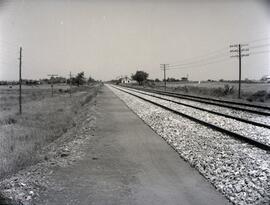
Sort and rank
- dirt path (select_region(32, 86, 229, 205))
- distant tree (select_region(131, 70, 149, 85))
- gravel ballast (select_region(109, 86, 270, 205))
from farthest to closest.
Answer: distant tree (select_region(131, 70, 149, 85)) < gravel ballast (select_region(109, 86, 270, 205)) < dirt path (select_region(32, 86, 229, 205))

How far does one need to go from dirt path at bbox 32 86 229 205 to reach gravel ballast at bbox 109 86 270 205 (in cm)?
31

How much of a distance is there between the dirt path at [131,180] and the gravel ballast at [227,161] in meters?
0.31

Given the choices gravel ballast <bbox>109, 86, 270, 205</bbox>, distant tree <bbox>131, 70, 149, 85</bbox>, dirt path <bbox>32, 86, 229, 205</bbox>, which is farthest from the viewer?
distant tree <bbox>131, 70, 149, 85</bbox>

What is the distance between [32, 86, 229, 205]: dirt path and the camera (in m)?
5.92

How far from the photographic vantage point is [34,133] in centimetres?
1947

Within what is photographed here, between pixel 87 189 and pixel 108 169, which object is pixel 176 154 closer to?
pixel 108 169

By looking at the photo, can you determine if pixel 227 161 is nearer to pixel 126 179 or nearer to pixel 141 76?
pixel 126 179

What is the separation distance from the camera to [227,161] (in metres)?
8.63

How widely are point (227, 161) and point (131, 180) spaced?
9.58ft

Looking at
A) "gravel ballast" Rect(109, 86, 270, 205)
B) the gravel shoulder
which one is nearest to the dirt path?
the gravel shoulder

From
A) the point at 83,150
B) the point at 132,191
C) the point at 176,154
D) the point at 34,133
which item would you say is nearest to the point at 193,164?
the point at 176,154

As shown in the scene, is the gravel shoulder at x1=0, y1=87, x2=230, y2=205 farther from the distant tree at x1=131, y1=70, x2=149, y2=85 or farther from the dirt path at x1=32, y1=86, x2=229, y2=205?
the distant tree at x1=131, y1=70, x2=149, y2=85

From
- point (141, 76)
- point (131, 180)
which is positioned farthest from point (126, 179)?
point (141, 76)

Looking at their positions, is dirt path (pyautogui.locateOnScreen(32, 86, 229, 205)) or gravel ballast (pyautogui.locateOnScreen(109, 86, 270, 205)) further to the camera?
gravel ballast (pyautogui.locateOnScreen(109, 86, 270, 205))
